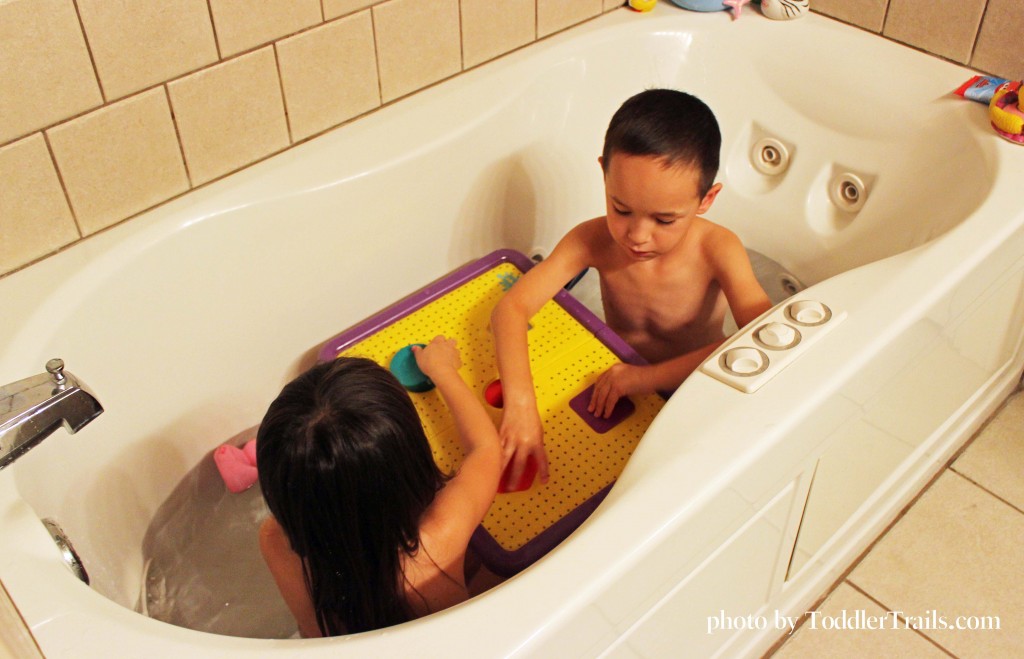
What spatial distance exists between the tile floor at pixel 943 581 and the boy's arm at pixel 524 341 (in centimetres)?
47

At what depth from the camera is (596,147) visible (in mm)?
1566

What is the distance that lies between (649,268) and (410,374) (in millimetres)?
365

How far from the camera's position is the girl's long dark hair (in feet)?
2.62

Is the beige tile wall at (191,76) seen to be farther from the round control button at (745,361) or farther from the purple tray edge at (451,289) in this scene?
the round control button at (745,361)

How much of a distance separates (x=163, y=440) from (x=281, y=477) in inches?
18.6

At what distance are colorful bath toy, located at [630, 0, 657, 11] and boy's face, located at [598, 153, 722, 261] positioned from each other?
560mm

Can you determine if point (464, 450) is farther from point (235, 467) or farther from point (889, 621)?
point (889, 621)

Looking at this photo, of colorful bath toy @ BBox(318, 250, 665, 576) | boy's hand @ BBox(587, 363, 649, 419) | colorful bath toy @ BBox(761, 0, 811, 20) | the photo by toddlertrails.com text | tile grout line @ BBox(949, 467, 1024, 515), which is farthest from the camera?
colorful bath toy @ BBox(761, 0, 811, 20)

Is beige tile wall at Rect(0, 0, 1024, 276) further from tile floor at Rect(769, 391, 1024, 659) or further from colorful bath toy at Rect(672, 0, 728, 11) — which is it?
tile floor at Rect(769, 391, 1024, 659)

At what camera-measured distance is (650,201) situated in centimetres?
111

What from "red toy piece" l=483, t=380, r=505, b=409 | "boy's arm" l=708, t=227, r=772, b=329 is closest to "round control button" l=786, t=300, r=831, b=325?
"boy's arm" l=708, t=227, r=772, b=329

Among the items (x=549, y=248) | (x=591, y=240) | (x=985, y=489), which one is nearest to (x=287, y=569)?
(x=591, y=240)

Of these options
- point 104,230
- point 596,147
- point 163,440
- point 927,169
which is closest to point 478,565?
point 163,440

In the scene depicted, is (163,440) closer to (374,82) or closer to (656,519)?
(374,82)
